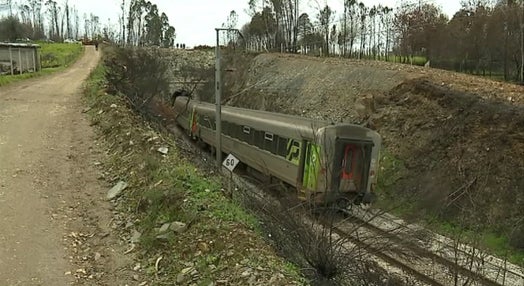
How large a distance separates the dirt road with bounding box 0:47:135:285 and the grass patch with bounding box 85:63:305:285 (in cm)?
55

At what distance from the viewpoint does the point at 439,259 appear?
9.34 meters

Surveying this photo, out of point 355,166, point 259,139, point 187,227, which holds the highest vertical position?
point 187,227

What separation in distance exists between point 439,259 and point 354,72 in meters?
24.4

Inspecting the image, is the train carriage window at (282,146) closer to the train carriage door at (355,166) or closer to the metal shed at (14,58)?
the train carriage door at (355,166)

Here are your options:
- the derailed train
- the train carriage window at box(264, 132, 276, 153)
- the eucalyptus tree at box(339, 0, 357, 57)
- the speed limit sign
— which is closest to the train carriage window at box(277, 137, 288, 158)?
the derailed train

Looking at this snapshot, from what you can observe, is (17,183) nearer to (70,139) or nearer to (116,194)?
(116,194)

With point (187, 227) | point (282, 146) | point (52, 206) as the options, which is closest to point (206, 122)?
point (282, 146)

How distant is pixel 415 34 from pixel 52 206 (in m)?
41.4

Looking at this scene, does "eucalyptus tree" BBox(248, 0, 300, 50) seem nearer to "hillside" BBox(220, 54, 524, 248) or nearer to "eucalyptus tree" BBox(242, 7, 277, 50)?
"eucalyptus tree" BBox(242, 7, 277, 50)

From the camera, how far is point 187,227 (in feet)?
28.7

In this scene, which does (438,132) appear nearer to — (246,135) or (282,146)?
(282,146)

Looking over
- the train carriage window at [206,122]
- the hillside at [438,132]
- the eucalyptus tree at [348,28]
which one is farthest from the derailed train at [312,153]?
the eucalyptus tree at [348,28]

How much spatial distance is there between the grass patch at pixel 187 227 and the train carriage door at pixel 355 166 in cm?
564

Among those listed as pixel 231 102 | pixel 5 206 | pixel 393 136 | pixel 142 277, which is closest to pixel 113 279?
pixel 142 277
